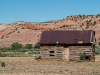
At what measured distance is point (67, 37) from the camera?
125ft

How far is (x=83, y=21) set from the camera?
4498 inches

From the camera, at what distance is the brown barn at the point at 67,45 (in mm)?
37188

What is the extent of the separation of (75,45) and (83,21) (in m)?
77.4

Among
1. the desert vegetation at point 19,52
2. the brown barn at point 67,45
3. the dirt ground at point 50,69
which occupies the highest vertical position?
the brown barn at point 67,45

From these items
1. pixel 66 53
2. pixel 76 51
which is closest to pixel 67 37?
pixel 66 53

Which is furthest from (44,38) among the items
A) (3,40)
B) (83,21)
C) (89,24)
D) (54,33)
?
(83,21)

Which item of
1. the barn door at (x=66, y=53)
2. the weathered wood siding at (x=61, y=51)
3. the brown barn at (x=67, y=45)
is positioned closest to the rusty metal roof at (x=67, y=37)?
the brown barn at (x=67, y=45)

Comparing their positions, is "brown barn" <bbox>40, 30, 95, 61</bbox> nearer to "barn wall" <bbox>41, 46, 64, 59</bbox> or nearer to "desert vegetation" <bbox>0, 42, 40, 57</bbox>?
"barn wall" <bbox>41, 46, 64, 59</bbox>

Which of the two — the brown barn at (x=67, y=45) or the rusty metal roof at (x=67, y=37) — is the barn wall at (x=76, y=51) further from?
the rusty metal roof at (x=67, y=37)

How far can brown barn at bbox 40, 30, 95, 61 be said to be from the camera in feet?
122

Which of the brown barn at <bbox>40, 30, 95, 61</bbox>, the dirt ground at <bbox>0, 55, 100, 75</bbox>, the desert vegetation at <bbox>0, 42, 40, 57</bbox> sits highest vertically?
the brown barn at <bbox>40, 30, 95, 61</bbox>

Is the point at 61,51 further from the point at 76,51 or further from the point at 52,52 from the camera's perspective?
the point at 76,51

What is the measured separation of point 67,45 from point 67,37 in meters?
1.06

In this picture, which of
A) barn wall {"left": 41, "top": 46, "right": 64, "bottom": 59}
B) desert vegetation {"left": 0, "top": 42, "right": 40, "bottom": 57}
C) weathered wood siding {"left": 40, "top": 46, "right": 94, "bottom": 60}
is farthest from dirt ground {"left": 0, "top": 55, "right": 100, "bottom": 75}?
desert vegetation {"left": 0, "top": 42, "right": 40, "bottom": 57}
